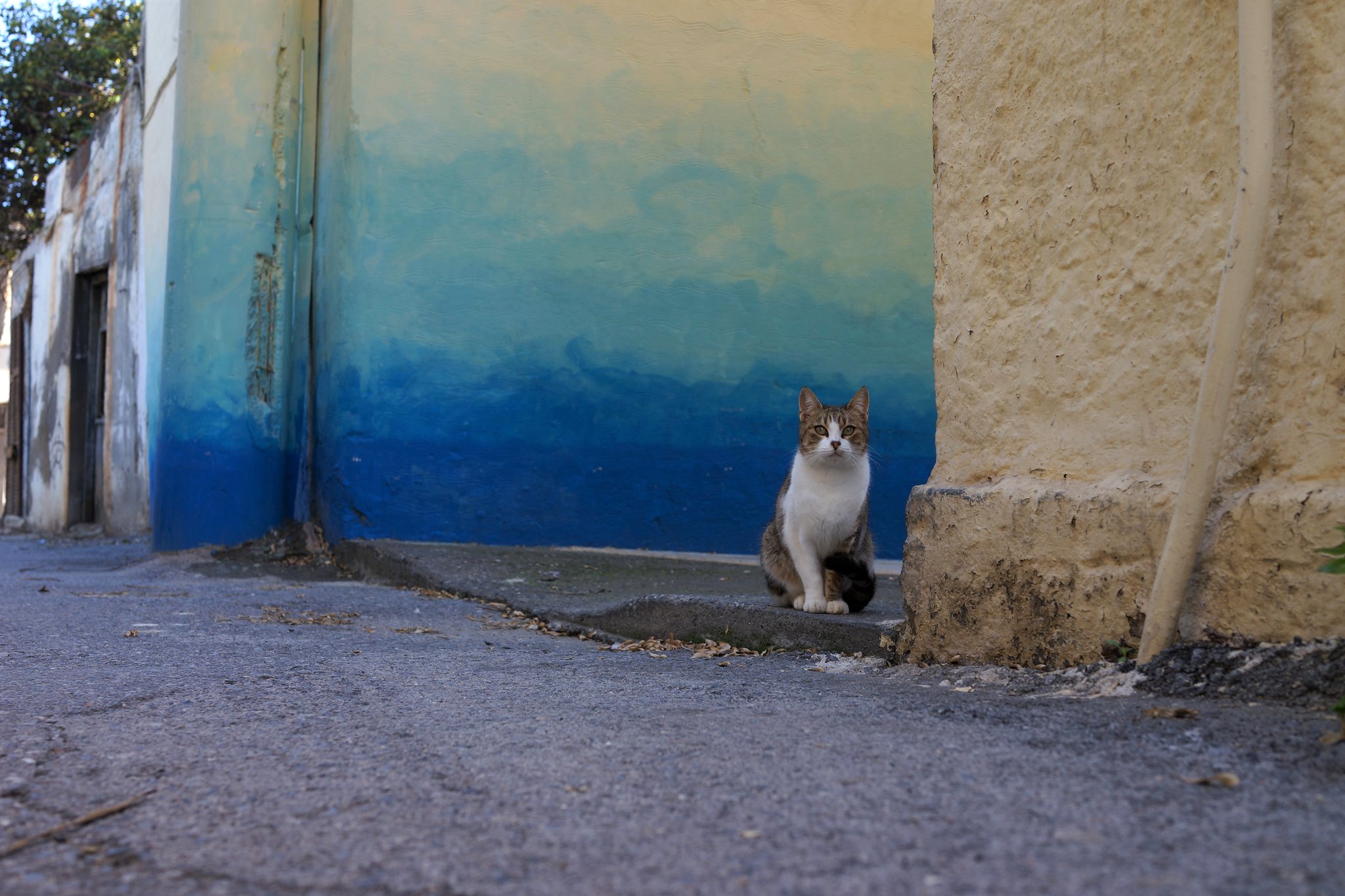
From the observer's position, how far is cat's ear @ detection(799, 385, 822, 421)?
13.1 feet

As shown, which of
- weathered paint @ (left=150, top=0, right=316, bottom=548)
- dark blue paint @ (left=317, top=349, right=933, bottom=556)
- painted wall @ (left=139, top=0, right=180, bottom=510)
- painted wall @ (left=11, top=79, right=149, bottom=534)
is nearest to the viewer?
dark blue paint @ (left=317, top=349, right=933, bottom=556)

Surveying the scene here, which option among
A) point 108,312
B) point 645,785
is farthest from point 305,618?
point 108,312

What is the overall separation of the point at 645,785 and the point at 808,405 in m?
2.61

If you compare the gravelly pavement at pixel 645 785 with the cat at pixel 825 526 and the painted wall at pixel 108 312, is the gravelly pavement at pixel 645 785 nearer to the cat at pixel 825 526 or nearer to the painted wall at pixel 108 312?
the cat at pixel 825 526

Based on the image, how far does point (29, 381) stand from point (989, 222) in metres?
12.3

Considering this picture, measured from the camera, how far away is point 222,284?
19.8ft

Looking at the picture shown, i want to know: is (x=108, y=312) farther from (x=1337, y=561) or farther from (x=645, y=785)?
(x=1337, y=561)

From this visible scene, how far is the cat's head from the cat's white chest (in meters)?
0.06

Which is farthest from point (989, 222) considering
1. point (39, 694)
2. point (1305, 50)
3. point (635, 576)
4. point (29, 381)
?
point (29, 381)

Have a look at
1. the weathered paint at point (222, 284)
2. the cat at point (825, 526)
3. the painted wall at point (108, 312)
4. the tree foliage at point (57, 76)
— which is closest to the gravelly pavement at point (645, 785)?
the cat at point (825, 526)

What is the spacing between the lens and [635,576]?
500cm

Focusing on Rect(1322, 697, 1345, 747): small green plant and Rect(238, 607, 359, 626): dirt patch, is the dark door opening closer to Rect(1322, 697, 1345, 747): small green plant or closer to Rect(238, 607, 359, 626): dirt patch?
Rect(238, 607, 359, 626): dirt patch

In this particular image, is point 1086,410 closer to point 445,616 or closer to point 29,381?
point 445,616

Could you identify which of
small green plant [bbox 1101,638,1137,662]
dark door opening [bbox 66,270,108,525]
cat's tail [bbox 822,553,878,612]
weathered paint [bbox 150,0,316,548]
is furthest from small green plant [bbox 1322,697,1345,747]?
dark door opening [bbox 66,270,108,525]
